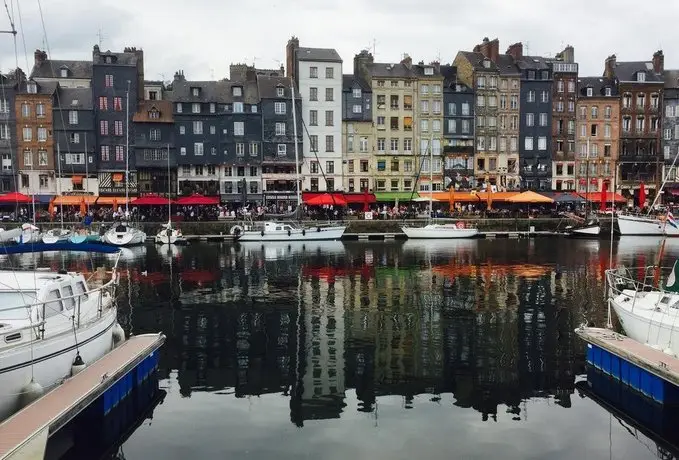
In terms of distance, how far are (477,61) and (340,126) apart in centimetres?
2144

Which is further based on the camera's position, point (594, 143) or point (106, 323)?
point (594, 143)

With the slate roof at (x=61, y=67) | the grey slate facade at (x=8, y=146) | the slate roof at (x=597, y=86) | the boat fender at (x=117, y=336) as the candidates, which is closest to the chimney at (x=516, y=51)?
the slate roof at (x=597, y=86)

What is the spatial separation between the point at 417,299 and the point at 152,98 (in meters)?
62.2

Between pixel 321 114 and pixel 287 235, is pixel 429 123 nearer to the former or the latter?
pixel 321 114

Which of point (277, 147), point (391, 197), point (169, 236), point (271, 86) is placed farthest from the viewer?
point (391, 197)

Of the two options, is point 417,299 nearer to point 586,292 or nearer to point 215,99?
point 586,292


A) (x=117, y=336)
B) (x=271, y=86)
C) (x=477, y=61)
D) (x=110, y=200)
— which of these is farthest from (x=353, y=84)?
(x=117, y=336)

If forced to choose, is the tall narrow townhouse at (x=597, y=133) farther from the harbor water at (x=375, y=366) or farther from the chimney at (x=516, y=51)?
the harbor water at (x=375, y=366)

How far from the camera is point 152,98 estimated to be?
278ft

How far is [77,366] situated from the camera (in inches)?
681

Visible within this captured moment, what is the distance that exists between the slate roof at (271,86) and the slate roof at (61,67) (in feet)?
78.3

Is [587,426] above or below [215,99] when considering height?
below

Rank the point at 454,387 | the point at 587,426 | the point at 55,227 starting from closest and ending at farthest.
A: the point at 587,426 → the point at 454,387 → the point at 55,227

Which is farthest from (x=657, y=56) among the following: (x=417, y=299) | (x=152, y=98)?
(x=417, y=299)
